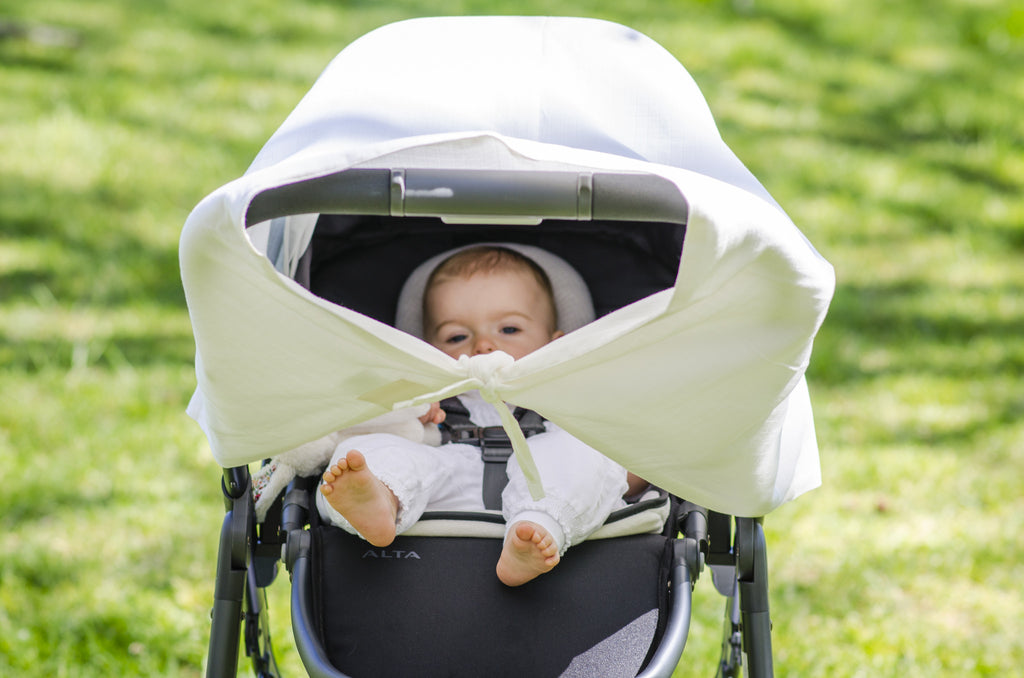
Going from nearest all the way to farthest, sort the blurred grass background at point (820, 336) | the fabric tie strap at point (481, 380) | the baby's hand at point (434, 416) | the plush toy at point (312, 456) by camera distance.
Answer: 1. the fabric tie strap at point (481, 380)
2. the plush toy at point (312, 456)
3. the baby's hand at point (434, 416)
4. the blurred grass background at point (820, 336)

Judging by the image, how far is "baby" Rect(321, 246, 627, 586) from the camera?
4.96 feet

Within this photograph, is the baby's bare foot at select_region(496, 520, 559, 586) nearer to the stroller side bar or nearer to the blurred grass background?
the stroller side bar

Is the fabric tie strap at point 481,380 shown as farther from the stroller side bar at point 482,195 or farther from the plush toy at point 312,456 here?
the plush toy at point 312,456

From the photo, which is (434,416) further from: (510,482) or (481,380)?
(481,380)

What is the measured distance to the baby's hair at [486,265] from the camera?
2066mm

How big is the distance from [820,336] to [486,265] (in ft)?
6.19

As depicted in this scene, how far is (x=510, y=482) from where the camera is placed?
1.67m

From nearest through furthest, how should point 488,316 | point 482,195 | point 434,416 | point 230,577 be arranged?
point 482,195 → point 230,577 → point 434,416 → point 488,316

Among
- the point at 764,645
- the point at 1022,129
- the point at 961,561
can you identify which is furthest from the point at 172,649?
the point at 1022,129

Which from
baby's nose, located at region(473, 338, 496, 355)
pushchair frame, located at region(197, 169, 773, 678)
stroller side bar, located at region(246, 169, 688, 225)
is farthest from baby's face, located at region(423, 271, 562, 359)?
stroller side bar, located at region(246, 169, 688, 225)

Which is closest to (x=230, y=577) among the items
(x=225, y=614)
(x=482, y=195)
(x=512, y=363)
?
(x=225, y=614)

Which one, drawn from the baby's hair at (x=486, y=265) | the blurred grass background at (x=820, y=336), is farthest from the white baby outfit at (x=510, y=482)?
the blurred grass background at (x=820, y=336)

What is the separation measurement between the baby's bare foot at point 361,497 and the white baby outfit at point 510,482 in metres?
0.04

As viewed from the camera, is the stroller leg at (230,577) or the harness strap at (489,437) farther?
the harness strap at (489,437)
